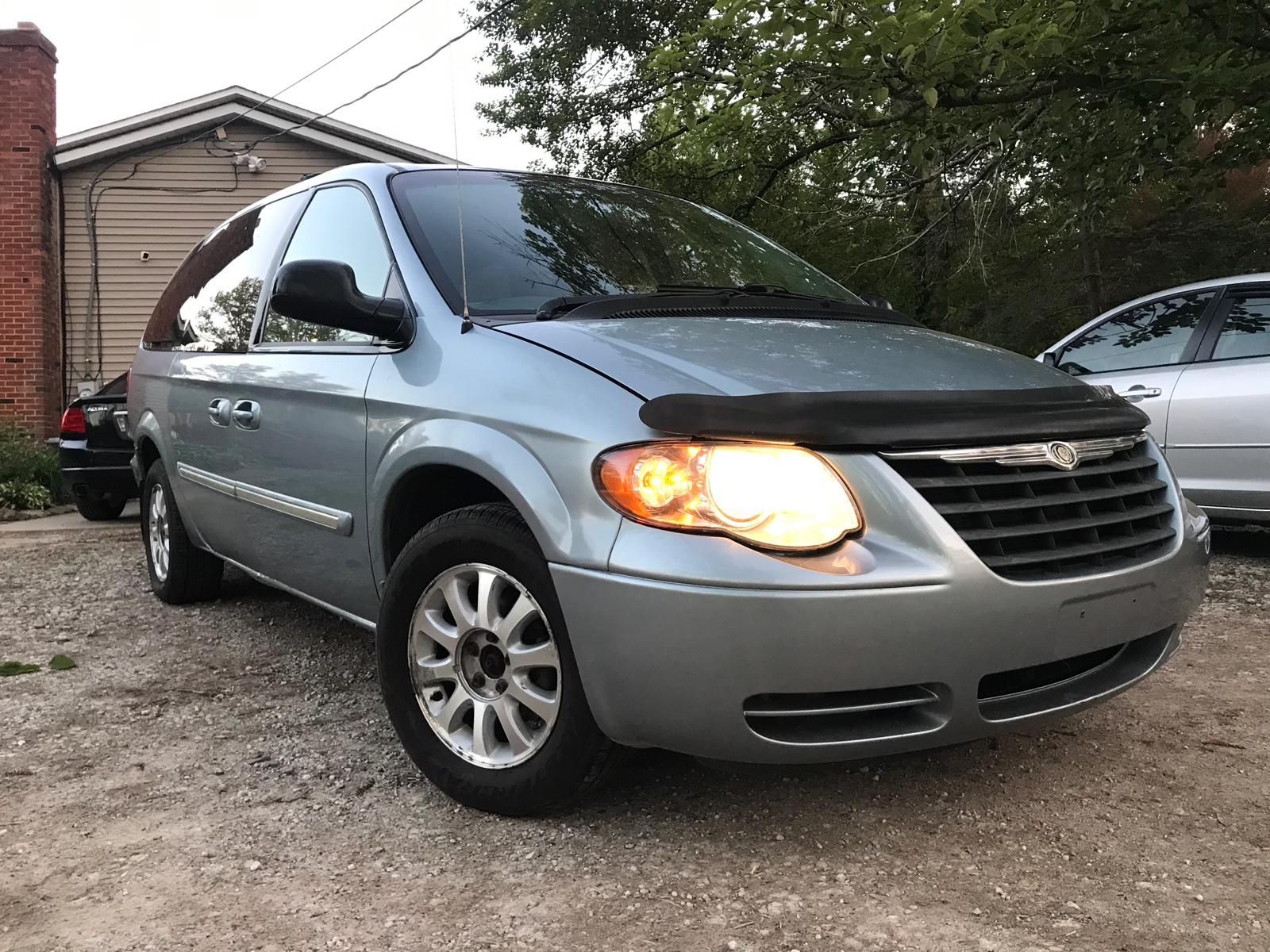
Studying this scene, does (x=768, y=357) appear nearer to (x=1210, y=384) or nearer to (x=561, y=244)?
(x=561, y=244)

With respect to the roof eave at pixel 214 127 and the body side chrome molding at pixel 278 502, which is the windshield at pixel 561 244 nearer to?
the body side chrome molding at pixel 278 502

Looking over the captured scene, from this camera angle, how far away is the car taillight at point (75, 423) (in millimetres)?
8188

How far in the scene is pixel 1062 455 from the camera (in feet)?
7.60

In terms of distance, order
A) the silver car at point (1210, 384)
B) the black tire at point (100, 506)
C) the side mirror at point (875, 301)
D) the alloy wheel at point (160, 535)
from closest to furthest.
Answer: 1. the side mirror at point (875, 301)
2. the alloy wheel at point (160, 535)
3. the silver car at point (1210, 384)
4. the black tire at point (100, 506)

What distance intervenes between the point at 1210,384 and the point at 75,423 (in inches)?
307

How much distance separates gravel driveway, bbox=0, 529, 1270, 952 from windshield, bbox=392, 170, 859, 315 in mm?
1348

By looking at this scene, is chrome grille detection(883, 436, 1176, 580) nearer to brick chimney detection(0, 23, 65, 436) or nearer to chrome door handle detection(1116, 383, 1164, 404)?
chrome door handle detection(1116, 383, 1164, 404)

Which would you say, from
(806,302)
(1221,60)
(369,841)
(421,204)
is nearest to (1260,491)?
(1221,60)

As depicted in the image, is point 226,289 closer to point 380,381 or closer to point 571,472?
point 380,381

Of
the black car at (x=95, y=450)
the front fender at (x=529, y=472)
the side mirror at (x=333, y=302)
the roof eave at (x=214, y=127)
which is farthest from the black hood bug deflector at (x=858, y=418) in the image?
the roof eave at (x=214, y=127)

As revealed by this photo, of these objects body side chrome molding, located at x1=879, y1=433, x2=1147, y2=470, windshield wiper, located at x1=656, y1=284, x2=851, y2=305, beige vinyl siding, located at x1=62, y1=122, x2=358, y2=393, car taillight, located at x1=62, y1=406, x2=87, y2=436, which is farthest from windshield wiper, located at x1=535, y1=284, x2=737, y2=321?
beige vinyl siding, located at x1=62, y1=122, x2=358, y2=393

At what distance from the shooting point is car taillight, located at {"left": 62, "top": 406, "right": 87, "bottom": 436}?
8.19 meters

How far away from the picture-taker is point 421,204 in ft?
10.5

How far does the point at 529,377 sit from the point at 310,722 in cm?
151
